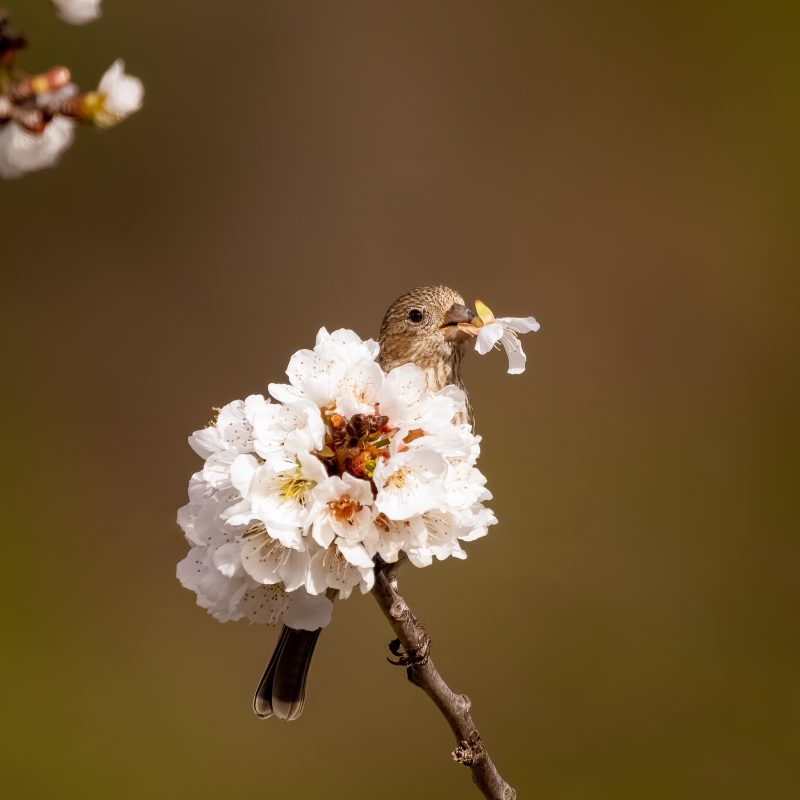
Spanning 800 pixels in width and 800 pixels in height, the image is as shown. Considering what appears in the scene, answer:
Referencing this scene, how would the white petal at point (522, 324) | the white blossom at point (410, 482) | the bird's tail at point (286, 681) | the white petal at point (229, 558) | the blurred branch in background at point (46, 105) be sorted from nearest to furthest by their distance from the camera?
the blurred branch in background at point (46, 105)
the white blossom at point (410, 482)
the white petal at point (229, 558)
the white petal at point (522, 324)
the bird's tail at point (286, 681)

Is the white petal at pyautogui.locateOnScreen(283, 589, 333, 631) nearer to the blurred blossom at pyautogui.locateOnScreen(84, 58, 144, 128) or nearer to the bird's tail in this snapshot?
the bird's tail

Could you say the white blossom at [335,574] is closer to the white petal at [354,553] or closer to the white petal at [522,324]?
the white petal at [354,553]

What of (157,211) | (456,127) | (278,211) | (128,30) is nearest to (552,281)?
(456,127)

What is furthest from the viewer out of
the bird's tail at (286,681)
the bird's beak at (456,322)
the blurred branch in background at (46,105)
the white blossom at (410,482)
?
the bird's beak at (456,322)

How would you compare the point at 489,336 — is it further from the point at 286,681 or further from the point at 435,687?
the point at 286,681

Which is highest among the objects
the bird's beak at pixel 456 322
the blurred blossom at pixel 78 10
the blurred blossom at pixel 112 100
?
the bird's beak at pixel 456 322

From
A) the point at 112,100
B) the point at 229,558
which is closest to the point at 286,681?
the point at 229,558

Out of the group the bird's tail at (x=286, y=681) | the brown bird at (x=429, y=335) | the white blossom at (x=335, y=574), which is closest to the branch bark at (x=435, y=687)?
the white blossom at (x=335, y=574)
